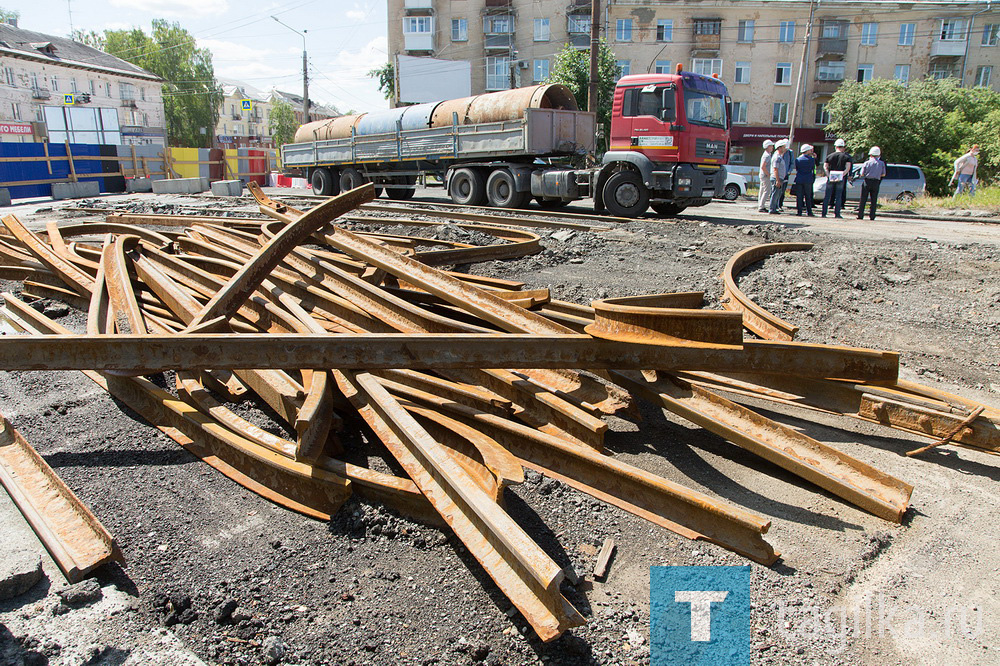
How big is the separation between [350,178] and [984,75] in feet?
197

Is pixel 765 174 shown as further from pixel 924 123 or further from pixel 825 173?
pixel 924 123

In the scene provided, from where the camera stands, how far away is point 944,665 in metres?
2.09

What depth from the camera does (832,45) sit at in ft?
171

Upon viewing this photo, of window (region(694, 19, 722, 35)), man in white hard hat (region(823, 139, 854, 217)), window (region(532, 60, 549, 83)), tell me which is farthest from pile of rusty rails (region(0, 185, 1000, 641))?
window (region(694, 19, 722, 35))

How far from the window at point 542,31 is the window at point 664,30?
9.15m

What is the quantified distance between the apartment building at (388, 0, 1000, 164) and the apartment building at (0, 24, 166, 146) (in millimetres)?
27663

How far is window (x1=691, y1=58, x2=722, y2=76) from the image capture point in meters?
51.9

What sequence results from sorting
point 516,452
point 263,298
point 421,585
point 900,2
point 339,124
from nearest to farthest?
point 421,585, point 516,452, point 263,298, point 339,124, point 900,2

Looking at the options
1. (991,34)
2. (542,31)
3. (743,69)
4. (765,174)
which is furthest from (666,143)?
(991,34)

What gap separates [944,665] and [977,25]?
68.9m

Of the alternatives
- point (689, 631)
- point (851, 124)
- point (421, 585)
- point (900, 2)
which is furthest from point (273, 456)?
point (900, 2)

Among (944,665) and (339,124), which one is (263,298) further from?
(339,124)

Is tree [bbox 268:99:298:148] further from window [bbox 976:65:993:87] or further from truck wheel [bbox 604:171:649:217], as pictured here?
truck wheel [bbox 604:171:649:217]

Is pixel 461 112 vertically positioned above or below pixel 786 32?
below
